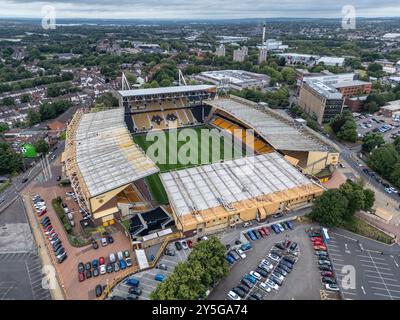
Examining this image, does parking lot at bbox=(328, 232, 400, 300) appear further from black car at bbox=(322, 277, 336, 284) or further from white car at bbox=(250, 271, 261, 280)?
white car at bbox=(250, 271, 261, 280)

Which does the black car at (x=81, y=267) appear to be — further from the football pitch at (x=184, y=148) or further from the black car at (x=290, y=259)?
the black car at (x=290, y=259)

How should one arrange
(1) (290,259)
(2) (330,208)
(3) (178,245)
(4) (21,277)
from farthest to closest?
(2) (330,208) → (3) (178,245) → (1) (290,259) → (4) (21,277)

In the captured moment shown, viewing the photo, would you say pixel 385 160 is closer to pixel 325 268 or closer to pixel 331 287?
pixel 325 268

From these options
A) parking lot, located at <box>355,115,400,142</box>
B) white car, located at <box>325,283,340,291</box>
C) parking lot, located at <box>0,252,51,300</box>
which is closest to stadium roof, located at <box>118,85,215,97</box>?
parking lot, located at <box>355,115,400,142</box>

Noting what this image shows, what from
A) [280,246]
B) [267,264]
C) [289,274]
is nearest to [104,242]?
[267,264]

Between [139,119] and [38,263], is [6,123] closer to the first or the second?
[139,119]

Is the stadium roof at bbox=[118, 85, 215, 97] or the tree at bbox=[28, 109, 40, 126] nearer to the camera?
the stadium roof at bbox=[118, 85, 215, 97]

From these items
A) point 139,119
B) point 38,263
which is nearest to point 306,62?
point 139,119

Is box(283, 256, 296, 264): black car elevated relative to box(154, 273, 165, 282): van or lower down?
lower down
